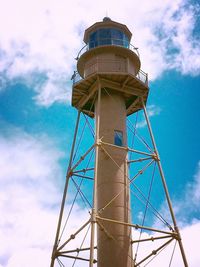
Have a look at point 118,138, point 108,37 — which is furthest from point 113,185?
point 108,37

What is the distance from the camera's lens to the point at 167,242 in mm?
16906

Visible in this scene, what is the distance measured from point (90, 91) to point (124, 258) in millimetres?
9787

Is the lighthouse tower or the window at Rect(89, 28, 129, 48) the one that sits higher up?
the window at Rect(89, 28, 129, 48)

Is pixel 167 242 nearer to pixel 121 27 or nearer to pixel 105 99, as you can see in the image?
pixel 105 99

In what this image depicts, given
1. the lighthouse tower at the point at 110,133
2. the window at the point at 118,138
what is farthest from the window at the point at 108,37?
the window at the point at 118,138

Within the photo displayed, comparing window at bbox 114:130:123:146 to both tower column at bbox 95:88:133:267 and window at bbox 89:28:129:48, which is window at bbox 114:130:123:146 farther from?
window at bbox 89:28:129:48

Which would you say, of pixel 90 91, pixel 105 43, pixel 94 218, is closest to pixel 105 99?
pixel 90 91

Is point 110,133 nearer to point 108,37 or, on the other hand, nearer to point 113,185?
point 113,185

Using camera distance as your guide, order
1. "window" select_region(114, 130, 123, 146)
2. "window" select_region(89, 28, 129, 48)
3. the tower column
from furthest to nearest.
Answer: "window" select_region(89, 28, 129, 48), "window" select_region(114, 130, 123, 146), the tower column

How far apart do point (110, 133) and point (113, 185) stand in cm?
295

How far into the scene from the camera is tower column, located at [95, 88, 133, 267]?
1644 centimetres

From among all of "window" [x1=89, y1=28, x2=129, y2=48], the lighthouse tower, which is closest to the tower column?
the lighthouse tower

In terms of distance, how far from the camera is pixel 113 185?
1798cm

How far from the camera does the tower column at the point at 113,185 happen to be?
16438 mm
